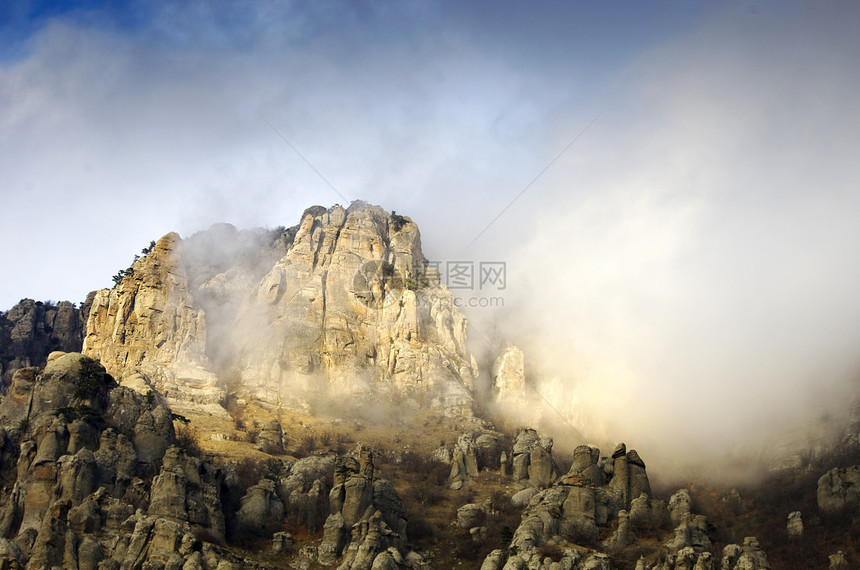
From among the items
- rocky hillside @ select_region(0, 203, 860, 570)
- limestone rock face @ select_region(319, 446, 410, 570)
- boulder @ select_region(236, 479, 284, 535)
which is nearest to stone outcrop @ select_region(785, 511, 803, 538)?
rocky hillside @ select_region(0, 203, 860, 570)

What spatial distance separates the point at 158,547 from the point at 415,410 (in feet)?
177

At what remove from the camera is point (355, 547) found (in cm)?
5634

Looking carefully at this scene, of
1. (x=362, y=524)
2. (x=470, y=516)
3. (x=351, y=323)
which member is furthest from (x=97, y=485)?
(x=351, y=323)

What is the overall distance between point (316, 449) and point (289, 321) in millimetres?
28899

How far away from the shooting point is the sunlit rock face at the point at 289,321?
102688 mm

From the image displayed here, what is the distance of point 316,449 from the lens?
287ft

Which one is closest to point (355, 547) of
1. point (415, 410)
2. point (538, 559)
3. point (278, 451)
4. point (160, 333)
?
point (538, 559)

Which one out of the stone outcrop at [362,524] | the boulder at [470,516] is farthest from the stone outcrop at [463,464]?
the stone outcrop at [362,524]

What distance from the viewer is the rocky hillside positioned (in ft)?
185

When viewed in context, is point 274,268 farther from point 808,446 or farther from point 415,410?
point 808,446

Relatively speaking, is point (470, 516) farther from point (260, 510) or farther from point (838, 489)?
point (838, 489)

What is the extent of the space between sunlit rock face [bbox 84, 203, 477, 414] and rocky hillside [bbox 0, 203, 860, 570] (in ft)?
0.98

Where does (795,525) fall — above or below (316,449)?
below

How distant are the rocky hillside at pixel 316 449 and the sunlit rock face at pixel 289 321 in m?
0.30
